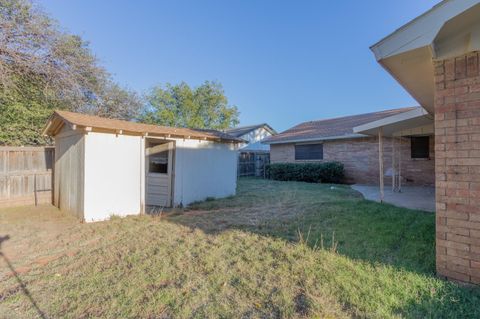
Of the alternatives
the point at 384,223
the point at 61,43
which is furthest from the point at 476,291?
the point at 61,43

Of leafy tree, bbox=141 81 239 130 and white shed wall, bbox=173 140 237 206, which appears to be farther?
leafy tree, bbox=141 81 239 130

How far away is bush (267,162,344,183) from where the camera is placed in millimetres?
13922

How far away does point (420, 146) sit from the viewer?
38.1ft

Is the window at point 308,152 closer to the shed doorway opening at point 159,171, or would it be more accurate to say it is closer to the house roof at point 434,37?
the shed doorway opening at point 159,171

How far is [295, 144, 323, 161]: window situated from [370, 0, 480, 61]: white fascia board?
41.7ft

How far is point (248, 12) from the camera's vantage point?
1275 centimetres

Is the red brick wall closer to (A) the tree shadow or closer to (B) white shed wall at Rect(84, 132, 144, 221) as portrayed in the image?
(B) white shed wall at Rect(84, 132, 144, 221)

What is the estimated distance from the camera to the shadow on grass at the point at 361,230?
8.40 ft

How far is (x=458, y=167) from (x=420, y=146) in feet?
34.6

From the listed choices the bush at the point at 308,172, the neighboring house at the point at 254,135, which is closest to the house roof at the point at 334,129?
the bush at the point at 308,172

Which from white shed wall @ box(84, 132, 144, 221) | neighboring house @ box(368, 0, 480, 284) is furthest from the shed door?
neighboring house @ box(368, 0, 480, 284)

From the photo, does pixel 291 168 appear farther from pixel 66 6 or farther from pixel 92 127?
pixel 66 6

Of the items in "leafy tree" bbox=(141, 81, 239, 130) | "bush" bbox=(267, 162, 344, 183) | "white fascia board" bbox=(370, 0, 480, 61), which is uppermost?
"leafy tree" bbox=(141, 81, 239, 130)

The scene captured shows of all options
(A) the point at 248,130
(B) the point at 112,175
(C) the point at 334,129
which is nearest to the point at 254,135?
(A) the point at 248,130
